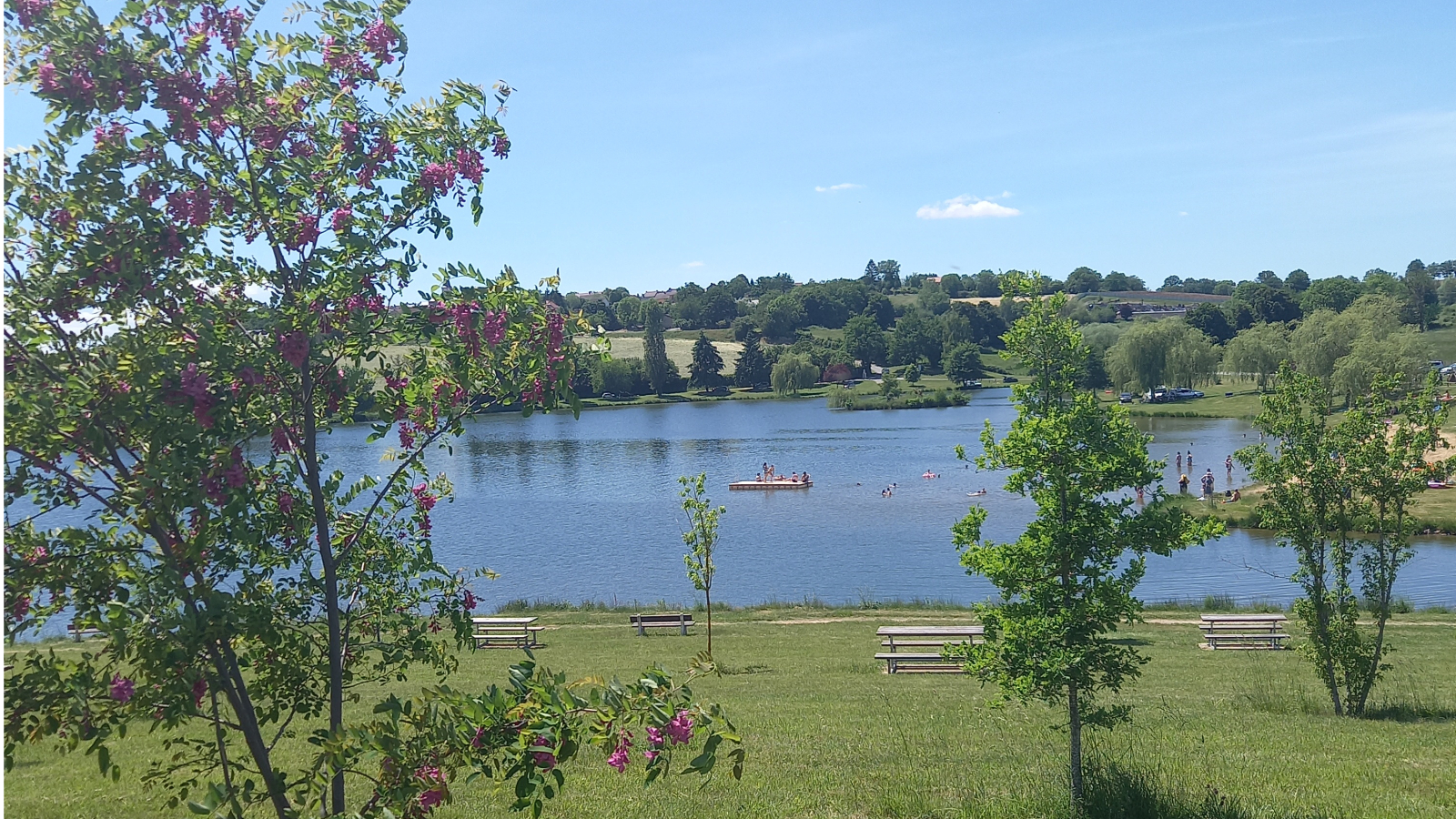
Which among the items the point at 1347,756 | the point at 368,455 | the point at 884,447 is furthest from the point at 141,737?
the point at 884,447

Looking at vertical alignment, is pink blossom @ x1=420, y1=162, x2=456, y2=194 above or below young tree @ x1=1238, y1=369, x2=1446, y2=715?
above

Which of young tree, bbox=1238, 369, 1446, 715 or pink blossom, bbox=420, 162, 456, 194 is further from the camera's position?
young tree, bbox=1238, 369, 1446, 715

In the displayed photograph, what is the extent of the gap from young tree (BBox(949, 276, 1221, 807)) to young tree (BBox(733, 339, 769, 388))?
6233 inches

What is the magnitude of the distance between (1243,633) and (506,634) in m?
16.6

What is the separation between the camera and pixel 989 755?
11.3 metres

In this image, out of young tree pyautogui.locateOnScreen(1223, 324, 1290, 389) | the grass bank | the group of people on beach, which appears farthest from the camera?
young tree pyautogui.locateOnScreen(1223, 324, 1290, 389)

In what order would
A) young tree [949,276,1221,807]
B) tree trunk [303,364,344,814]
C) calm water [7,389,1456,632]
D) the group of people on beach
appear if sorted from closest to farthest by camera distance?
tree trunk [303,364,344,814] < young tree [949,276,1221,807] < calm water [7,389,1456,632] < the group of people on beach

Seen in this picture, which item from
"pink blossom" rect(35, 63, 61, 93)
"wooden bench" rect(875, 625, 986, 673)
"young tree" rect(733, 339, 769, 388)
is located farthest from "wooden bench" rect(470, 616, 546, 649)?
"young tree" rect(733, 339, 769, 388)

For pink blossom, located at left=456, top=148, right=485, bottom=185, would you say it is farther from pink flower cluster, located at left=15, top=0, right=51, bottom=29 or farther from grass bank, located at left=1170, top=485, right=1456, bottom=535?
grass bank, located at left=1170, top=485, right=1456, bottom=535

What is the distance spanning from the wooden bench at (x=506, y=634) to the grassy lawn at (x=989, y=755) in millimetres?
3316

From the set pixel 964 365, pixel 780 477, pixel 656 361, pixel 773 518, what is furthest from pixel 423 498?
pixel 964 365

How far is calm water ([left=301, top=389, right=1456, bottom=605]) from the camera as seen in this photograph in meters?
36.4

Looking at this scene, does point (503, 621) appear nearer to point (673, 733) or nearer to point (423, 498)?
point (423, 498)

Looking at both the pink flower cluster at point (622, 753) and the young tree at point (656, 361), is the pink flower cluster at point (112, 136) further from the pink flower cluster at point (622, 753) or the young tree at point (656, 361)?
the young tree at point (656, 361)
